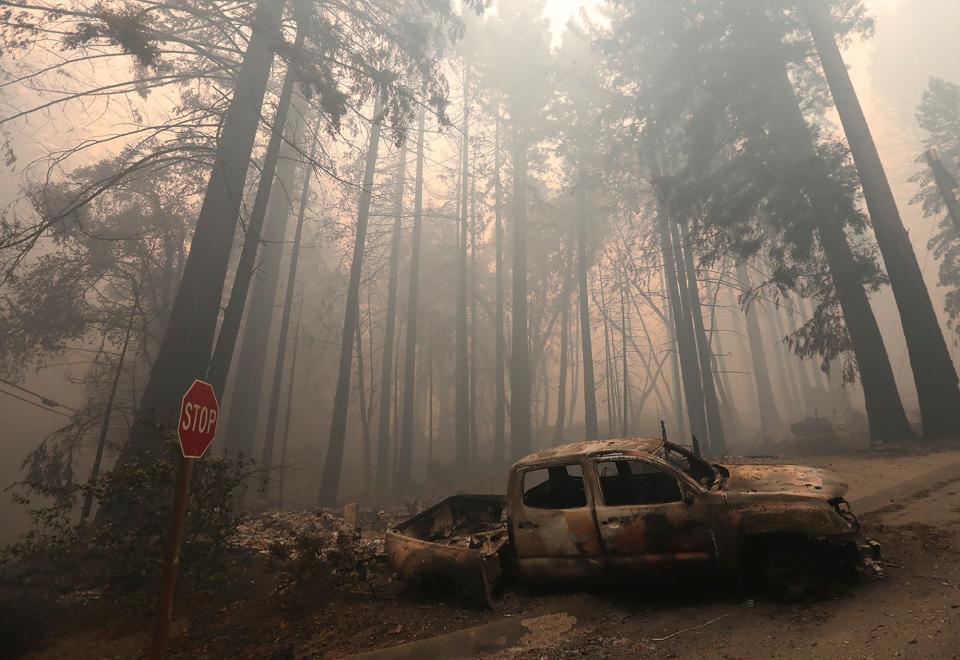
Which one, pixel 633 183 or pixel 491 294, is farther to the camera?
pixel 491 294

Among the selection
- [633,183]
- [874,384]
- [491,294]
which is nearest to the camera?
[874,384]

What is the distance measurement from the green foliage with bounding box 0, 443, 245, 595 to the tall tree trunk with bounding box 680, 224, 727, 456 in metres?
13.7

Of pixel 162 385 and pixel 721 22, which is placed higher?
pixel 721 22

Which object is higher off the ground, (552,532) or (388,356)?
(388,356)

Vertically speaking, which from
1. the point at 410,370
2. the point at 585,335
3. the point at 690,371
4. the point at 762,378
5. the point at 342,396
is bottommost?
the point at 342,396

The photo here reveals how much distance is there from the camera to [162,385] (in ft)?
24.3

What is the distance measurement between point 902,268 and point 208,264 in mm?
14593

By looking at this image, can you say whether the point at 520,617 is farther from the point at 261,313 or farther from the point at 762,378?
the point at 762,378

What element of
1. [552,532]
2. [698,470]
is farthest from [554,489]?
[698,470]

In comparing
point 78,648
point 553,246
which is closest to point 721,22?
point 553,246

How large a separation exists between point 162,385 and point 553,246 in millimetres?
21809

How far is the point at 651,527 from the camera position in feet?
14.3

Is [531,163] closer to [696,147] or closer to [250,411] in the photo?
[696,147]

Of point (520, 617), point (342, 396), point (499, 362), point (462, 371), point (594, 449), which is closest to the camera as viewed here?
point (520, 617)
